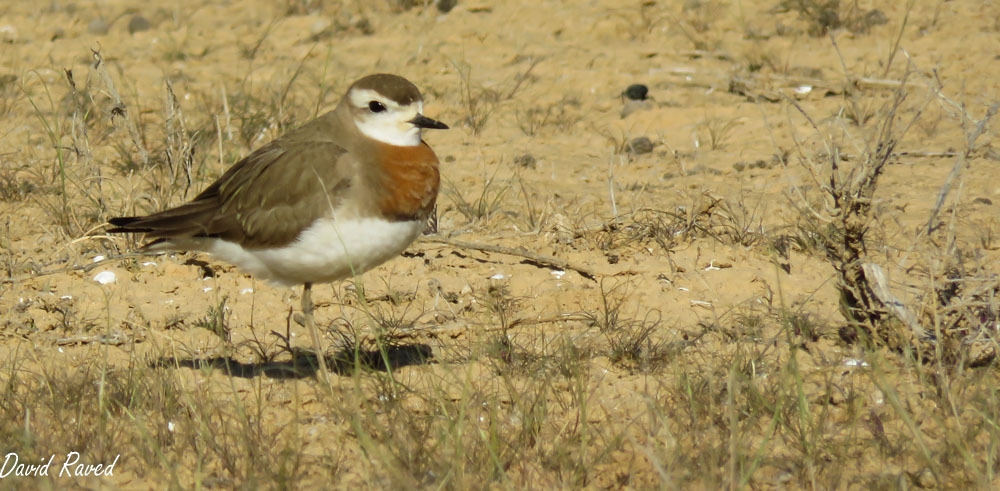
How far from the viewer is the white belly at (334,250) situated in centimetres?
459

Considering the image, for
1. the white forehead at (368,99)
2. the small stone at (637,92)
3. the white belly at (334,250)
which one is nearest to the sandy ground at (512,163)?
the small stone at (637,92)

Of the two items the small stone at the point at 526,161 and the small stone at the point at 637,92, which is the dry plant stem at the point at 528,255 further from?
the small stone at the point at 637,92

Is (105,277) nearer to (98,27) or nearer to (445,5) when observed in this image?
(98,27)

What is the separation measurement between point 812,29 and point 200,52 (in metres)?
4.93

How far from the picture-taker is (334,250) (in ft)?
15.1

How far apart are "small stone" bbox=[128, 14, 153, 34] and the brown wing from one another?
17.6 ft

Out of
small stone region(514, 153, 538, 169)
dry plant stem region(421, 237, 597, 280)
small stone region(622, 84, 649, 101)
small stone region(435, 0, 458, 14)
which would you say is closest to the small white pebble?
dry plant stem region(421, 237, 597, 280)

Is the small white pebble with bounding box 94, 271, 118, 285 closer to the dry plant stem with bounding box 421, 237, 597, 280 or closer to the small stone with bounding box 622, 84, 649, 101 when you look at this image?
the dry plant stem with bounding box 421, 237, 597, 280

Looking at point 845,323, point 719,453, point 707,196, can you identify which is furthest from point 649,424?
point 707,196

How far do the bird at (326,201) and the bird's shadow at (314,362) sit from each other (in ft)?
0.75

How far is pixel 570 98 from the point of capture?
8.52 metres

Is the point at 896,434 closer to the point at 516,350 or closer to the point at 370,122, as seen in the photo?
the point at 516,350

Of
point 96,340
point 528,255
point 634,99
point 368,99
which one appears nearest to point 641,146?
point 634,99

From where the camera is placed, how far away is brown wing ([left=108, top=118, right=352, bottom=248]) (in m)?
4.72
